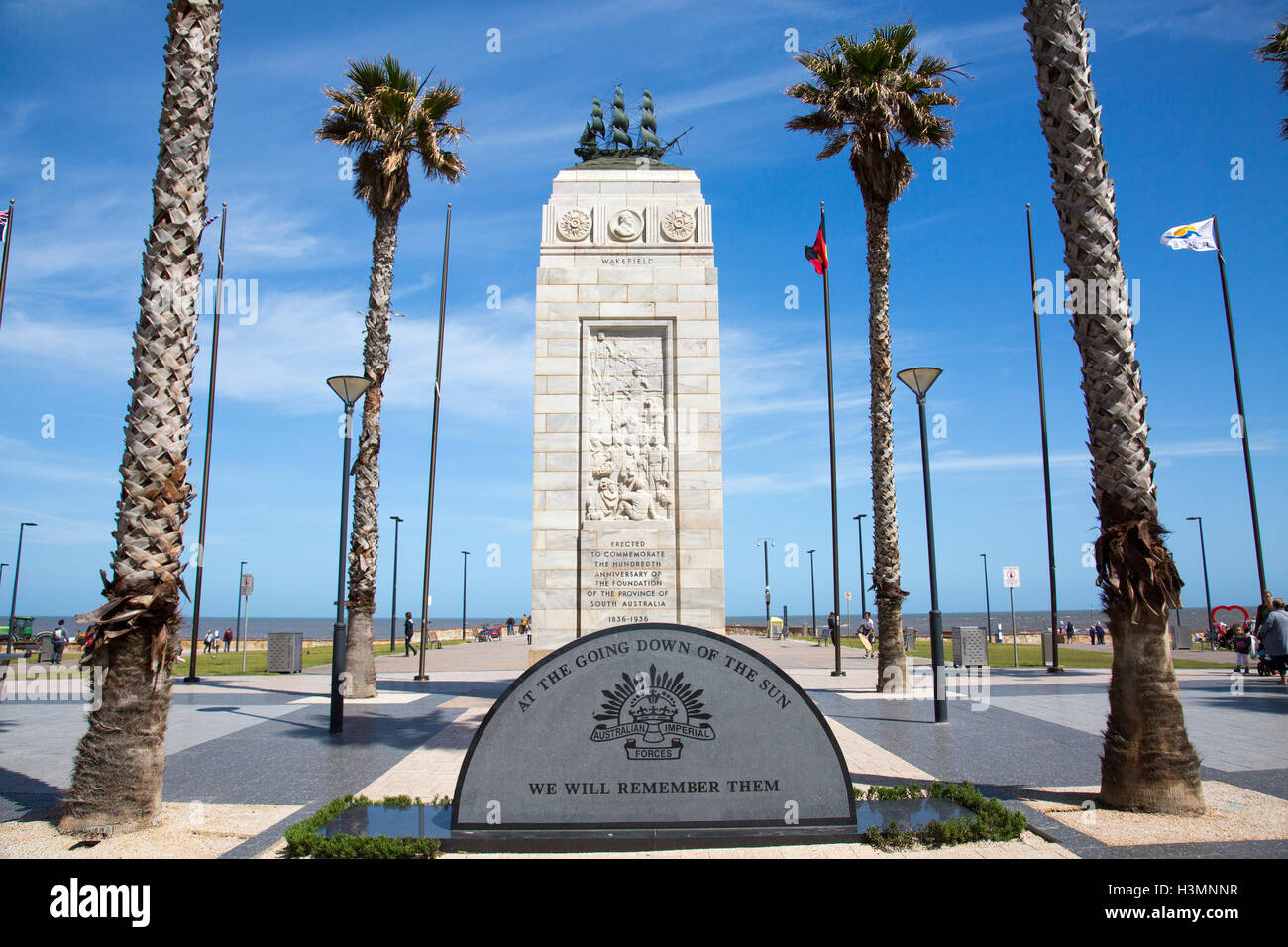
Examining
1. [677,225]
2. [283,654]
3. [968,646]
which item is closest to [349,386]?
[677,225]

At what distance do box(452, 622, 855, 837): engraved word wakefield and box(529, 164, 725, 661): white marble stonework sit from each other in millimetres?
7419

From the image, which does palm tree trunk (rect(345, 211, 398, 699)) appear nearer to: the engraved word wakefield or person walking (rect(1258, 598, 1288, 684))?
the engraved word wakefield

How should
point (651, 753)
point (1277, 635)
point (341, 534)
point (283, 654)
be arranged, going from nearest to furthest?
point (651, 753)
point (341, 534)
point (1277, 635)
point (283, 654)

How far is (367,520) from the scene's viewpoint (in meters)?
17.0

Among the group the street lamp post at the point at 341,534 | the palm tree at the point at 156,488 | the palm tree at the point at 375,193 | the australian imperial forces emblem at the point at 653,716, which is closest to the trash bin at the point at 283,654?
the palm tree at the point at 375,193


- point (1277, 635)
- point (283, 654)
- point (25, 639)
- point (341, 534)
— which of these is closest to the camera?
point (341, 534)

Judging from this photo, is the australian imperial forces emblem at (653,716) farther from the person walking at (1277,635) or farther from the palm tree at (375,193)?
the person walking at (1277,635)

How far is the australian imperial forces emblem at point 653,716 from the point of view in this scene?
228 inches

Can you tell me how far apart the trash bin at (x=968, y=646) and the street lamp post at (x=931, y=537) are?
10212 mm

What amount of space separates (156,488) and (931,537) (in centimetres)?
1144

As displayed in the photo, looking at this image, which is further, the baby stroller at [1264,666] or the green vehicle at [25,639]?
the green vehicle at [25,639]

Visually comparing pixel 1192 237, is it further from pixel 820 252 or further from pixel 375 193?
pixel 375 193
